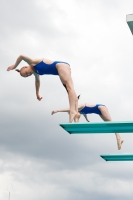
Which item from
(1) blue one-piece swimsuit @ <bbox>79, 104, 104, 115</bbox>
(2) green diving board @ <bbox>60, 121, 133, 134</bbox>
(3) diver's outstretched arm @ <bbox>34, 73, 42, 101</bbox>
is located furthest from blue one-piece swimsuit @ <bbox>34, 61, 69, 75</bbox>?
(1) blue one-piece swimsuit @ <bbox>79, 104, 104, 115</bbox>

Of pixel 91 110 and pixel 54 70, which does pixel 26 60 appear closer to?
pixel 54 70

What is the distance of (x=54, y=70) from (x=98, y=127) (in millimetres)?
1939

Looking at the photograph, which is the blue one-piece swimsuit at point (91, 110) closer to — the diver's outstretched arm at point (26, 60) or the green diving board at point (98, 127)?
the green diving board at point (98, 127)

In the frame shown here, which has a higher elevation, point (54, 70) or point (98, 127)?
point (54, 70)

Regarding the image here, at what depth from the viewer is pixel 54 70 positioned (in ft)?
39.1

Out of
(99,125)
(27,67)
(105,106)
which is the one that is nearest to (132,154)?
(105,106)

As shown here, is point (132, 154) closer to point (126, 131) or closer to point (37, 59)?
point (126, 131)

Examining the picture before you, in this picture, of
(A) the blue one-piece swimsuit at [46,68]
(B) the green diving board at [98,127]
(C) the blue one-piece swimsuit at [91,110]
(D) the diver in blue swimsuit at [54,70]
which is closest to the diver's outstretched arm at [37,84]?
(D) the diver in blue swimsuit at [54,70]

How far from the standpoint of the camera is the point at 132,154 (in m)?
14.1

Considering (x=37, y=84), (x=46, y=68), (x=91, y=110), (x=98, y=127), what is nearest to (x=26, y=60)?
(x=46, y=68)

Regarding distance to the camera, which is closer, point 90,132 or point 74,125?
point 74,125

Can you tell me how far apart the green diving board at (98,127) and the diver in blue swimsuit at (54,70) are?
312 millimetres

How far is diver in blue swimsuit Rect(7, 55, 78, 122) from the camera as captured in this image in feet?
38.0

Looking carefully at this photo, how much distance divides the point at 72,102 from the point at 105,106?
3.92 metres
